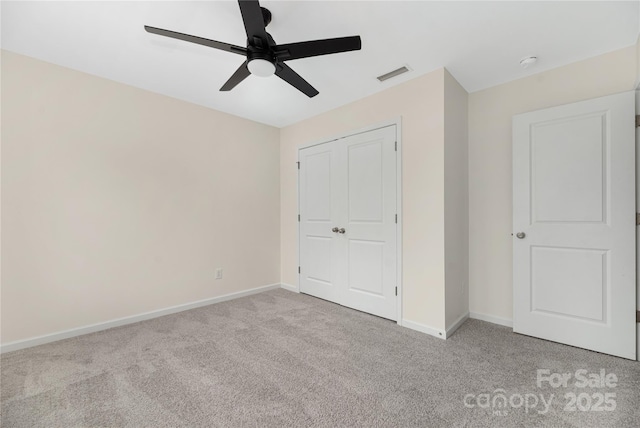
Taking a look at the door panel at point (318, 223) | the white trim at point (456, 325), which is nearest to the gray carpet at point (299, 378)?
the white trim at point (456, 325)

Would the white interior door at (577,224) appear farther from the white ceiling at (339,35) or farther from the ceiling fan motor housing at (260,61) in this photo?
the ceiling fan motor housing at (260,61)

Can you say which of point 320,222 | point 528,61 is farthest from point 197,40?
point 528,61

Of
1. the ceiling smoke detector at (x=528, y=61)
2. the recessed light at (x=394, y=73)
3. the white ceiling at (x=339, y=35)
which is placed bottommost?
the ceiling smoke detector at (x=528, y=61)

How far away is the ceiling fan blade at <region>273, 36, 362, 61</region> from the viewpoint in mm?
1628

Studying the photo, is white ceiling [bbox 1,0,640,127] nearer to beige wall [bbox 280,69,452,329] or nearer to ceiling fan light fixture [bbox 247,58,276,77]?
beige wall [bbox 280,69,452,329]

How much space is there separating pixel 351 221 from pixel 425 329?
1.37m

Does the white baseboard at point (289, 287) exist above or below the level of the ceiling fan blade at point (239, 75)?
below

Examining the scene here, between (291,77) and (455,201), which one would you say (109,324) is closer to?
(291,77)

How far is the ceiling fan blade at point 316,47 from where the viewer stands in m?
1.63

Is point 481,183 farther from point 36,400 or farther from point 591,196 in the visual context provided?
point 36,400

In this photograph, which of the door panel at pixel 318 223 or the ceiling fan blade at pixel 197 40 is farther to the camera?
the door panel at pixel 318 223

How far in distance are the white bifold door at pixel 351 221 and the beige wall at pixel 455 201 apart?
0.51m

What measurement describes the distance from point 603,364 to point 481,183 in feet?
5.70

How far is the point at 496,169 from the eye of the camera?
2.80m
